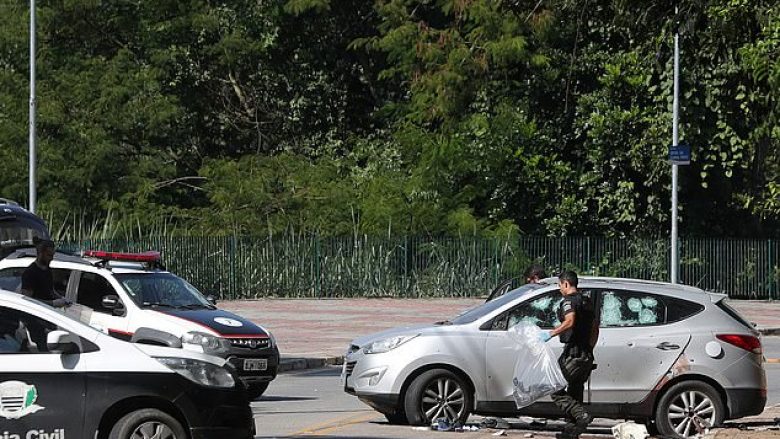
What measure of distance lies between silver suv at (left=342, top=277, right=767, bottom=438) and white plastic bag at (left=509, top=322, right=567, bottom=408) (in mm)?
161

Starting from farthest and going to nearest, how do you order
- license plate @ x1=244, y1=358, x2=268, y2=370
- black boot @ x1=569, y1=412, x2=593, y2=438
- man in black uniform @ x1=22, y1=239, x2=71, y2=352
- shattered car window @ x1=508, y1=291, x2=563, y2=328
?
license plate @ x1=244, y1=358, x2=268, y2=370 < man in black uniform @ x1=22, y1=239, x2=71, y2=352 < shattered car window @ x1=508, y1=291, x2=563, y2=328 < black boot @ x1=569, y1=412, x2=593, y2=438

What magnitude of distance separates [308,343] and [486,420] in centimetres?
1162

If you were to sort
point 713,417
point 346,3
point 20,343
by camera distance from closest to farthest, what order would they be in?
1. point 20,343
2. point 713,417
3. point 346,3

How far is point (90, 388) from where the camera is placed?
10445mm

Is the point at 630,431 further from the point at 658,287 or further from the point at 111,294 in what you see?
the point at 111,294

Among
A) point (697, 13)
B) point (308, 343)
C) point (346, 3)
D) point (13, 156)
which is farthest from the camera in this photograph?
point (346, 3)

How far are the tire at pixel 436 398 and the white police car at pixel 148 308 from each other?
2.89 meters

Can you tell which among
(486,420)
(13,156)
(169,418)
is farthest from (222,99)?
(169,418)

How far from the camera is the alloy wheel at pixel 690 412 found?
14125mm

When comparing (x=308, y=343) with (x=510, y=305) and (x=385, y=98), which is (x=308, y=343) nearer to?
(x=510, y=305)

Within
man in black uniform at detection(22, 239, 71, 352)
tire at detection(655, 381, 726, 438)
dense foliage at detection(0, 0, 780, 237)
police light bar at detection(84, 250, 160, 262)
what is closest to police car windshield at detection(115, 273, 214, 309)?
police light bar at detection(84, 250, 160, 262)

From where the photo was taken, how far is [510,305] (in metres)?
14.4

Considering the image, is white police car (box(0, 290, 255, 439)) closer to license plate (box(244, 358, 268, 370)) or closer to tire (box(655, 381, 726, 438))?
tire (box(655, 381, 726, 438))

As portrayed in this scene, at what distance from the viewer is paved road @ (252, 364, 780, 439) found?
46.1ft
